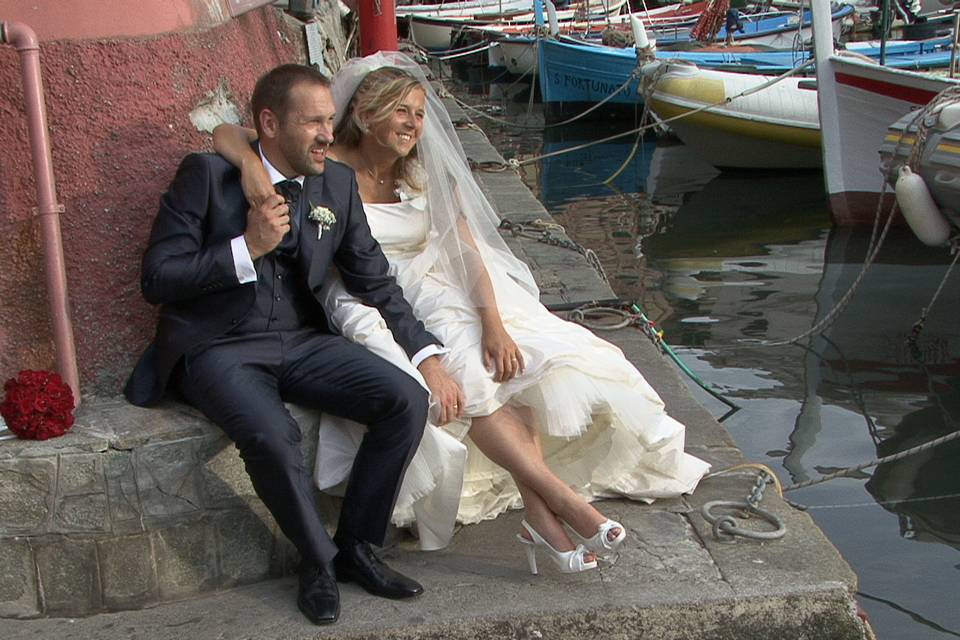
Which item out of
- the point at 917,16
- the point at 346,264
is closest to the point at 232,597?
the point at 346,264

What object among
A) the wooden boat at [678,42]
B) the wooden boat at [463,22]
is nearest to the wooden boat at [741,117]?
the wooden boat at [678,42]

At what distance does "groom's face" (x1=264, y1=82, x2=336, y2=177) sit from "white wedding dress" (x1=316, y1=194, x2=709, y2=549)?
45cm

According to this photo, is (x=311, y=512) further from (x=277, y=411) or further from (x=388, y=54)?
(x=388, y=54)

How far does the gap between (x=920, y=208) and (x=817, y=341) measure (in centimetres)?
108

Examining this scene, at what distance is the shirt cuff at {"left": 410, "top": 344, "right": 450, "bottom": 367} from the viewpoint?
11.5ft

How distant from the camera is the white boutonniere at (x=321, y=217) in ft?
11.2

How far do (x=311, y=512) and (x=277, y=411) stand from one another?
0.28 meters

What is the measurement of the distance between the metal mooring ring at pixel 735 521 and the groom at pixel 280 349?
0.92 metres

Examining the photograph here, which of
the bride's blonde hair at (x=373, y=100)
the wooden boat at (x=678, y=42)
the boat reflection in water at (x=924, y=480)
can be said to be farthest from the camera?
the wooden boat at (x=678, y=42)

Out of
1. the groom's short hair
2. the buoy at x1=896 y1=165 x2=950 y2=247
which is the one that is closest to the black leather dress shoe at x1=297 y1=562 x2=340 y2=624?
the groom's short hair

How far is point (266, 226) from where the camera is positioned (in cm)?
316

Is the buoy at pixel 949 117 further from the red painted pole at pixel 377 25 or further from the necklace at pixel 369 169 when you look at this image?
the red painted pole at pixel 377 25

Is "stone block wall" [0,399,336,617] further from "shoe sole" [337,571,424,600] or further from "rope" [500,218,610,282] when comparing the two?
"rope" [500,218,610,282]

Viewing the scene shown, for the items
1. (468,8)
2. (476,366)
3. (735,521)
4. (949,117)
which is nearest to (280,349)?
(476,366)
